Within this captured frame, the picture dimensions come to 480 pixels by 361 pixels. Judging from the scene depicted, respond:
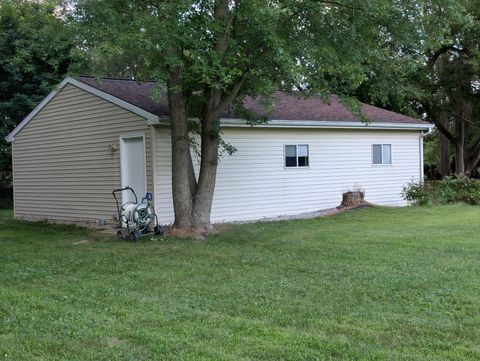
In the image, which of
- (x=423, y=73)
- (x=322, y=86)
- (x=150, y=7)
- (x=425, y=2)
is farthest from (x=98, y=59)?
(x=423, y=73)

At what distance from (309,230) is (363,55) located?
367 cm

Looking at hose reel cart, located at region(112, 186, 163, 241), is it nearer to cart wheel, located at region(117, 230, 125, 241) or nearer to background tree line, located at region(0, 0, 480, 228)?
cart wheel, located at region(117, 230, 125, 241)

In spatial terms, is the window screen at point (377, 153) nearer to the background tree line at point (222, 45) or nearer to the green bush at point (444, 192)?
the green bush at point (444, 192)

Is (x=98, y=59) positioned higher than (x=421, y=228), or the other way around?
(x=98, y=59)

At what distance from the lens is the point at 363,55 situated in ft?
35.1

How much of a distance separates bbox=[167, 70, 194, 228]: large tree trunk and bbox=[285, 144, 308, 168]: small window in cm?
466

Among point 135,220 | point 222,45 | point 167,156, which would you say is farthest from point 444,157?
point 135,220

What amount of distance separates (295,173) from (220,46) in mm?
6045

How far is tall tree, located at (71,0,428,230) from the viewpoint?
8.92 m

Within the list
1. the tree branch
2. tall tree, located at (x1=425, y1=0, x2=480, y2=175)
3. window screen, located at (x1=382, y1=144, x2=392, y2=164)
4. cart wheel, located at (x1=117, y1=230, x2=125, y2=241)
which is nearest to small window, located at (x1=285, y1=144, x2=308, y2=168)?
window screen, located at (x1=382, y1=144, x2=392, y2=164)

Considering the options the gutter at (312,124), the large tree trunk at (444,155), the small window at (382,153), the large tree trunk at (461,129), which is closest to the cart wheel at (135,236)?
the gutter at (312,124)

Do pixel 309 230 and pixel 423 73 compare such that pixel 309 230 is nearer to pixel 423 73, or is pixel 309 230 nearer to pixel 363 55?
pixel 363 55

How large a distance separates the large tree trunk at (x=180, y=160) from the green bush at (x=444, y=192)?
8609 millimetres

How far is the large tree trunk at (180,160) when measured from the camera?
1105 cm
